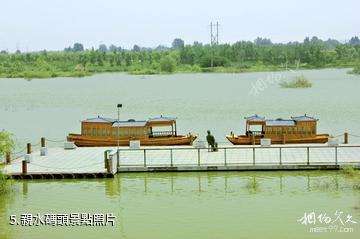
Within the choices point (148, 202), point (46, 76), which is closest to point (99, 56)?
point (46, 76)

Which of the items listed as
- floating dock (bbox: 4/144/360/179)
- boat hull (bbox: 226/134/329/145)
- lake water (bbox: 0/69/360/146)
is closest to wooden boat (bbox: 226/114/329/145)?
boat hull (bbox: 226/134/329/145)

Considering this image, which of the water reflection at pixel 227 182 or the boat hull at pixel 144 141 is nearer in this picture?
the water reflection at pixel 227 182

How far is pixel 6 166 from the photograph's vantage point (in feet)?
96.7

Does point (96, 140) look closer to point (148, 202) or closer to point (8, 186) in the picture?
point (8, 186)

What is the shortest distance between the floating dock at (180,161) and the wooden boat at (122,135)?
13.9 ft

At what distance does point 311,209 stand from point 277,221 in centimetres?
177

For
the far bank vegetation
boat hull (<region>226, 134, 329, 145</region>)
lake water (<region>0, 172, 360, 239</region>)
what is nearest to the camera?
lake water (<region>0, 172, 360, 239</region>)

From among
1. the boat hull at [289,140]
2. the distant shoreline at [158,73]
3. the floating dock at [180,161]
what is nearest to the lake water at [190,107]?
the boat hull at [289,140]

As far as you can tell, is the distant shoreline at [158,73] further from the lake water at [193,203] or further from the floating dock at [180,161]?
the lake water at [193,203]

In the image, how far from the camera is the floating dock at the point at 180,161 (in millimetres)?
27703

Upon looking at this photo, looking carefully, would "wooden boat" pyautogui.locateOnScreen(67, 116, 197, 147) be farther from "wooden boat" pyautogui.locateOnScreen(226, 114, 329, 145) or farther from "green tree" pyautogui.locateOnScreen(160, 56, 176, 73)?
"green tree" pyautogui.locateOnScreen(160, 56, 176, 73)

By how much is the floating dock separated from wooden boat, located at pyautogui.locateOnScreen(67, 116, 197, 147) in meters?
4.24

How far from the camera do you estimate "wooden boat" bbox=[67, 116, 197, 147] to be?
36531 millimetres

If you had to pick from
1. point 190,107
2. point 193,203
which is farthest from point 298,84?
point 193,203
